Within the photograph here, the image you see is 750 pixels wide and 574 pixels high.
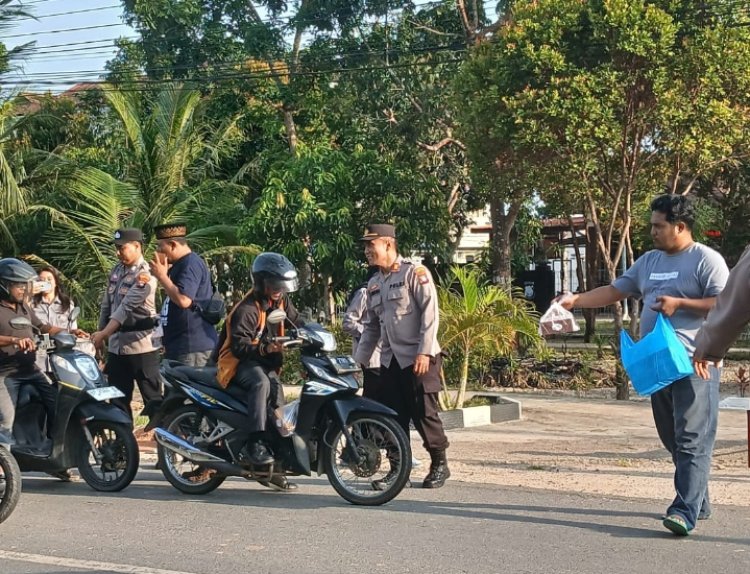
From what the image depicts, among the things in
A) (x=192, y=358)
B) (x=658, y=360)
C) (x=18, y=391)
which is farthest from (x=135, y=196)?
(x=658, y=360)

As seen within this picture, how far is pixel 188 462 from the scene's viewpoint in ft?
25.8

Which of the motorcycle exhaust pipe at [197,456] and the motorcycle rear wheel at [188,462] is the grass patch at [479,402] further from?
the motorcycle exhaust pipe at [197,456]

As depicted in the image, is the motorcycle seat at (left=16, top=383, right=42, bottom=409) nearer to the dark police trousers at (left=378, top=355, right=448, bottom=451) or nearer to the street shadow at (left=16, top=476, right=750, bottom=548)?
the street shadow at (left=16, top=476, right=750, bottom=548)

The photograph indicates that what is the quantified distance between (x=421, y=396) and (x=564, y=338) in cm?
2075

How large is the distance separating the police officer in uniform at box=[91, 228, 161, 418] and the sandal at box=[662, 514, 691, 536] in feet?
14.4

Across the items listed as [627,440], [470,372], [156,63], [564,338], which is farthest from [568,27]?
[156,63]

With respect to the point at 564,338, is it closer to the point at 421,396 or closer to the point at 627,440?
the point at 627,440

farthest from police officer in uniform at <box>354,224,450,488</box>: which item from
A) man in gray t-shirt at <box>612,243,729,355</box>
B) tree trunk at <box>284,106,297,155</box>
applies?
tree trunk at <box>284,106,297,155</box>

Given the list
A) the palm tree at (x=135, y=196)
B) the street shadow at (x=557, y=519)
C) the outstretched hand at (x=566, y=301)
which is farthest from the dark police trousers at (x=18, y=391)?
the palm tree at (x=135, y=196)

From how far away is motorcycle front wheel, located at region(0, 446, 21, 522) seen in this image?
21.6ft

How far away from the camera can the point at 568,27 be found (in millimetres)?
15711

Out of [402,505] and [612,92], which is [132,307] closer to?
[402,505]

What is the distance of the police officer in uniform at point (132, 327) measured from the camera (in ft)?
29.0

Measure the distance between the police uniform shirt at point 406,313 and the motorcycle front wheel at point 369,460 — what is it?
0.75 metres
